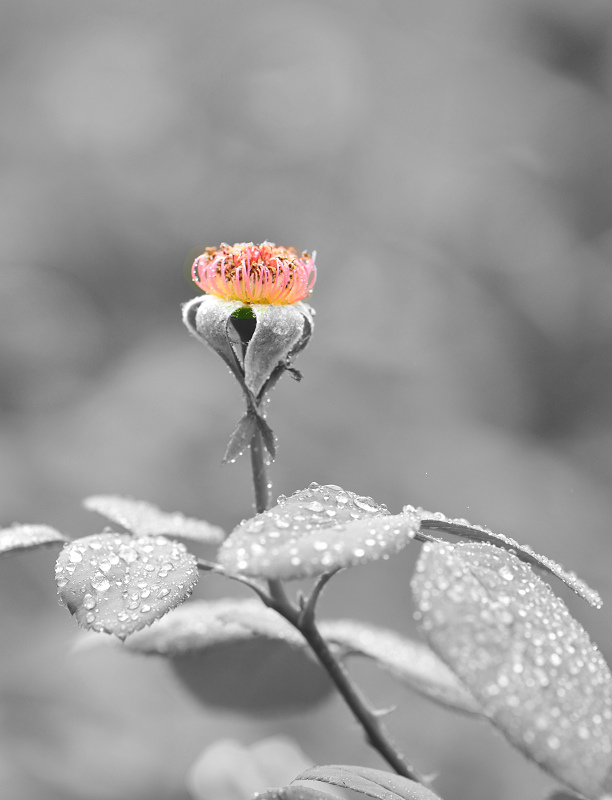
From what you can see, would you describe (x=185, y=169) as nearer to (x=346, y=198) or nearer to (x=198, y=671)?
(x=346, y=198)

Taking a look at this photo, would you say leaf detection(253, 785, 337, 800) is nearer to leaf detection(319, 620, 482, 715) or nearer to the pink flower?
leaf detection(319, 620, 482, 715)

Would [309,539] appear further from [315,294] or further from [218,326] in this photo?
[315,294]

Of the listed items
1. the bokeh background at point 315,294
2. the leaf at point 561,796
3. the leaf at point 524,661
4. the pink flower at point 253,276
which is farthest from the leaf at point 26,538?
the bokeh background at point 315,294

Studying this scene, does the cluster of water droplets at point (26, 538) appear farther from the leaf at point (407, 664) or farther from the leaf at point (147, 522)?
the leaf at point (407, 664)

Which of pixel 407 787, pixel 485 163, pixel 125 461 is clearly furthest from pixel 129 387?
pixel 407 787

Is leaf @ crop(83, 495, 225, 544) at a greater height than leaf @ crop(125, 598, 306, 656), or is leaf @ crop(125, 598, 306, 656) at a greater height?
leaf @ crop(83, 495, 225, 544)

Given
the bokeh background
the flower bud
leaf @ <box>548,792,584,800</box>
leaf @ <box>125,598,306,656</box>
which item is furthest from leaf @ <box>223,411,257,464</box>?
the bokeh background
